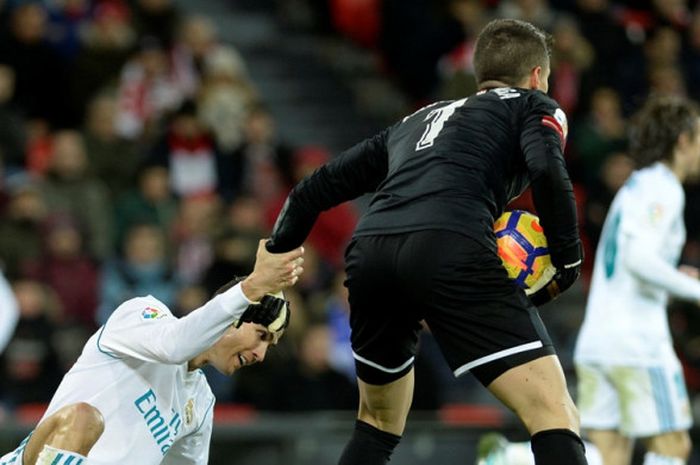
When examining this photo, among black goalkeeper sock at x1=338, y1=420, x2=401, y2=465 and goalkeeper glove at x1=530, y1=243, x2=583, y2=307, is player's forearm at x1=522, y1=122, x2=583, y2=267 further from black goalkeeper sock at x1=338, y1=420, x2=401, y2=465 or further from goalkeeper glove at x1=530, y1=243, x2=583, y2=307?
black goalkeeper sock at x1=338, y1=420, x2=401, y2=465

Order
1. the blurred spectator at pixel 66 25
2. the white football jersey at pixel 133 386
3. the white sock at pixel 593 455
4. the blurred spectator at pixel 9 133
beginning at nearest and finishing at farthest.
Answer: the white football jersey at pixel 133 386, the white sock at pixel 593 455, the blurred spectator at pixel 9 133, the blurred spectator at pixel 66 25

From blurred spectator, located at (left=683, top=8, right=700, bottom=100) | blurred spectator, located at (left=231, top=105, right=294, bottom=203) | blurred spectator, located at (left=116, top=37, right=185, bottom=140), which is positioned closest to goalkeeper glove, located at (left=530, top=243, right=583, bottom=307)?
blurred spectator, located at (left=231, top=105, right=294, bottom=203)

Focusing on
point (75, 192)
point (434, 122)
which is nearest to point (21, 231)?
point (75, 192)

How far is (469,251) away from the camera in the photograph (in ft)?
15.4

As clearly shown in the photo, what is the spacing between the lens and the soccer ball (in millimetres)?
4844

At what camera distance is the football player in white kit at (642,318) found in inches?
263

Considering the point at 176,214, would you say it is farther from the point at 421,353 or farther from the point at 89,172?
the point at 421,353

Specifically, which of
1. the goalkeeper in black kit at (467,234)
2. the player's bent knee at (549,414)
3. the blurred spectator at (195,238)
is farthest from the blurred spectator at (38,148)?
the player's bent knee at (549,414)

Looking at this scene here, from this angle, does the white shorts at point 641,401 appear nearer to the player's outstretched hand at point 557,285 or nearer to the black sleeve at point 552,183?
the player's outstretched hand at point 557,285

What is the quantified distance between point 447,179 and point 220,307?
2.87 feet

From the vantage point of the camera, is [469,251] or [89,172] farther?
[89,172]

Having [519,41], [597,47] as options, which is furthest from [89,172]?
[519,41]

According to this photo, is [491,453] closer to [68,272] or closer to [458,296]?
[458,296]

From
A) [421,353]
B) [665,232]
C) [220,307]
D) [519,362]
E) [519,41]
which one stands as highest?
[519,41]
